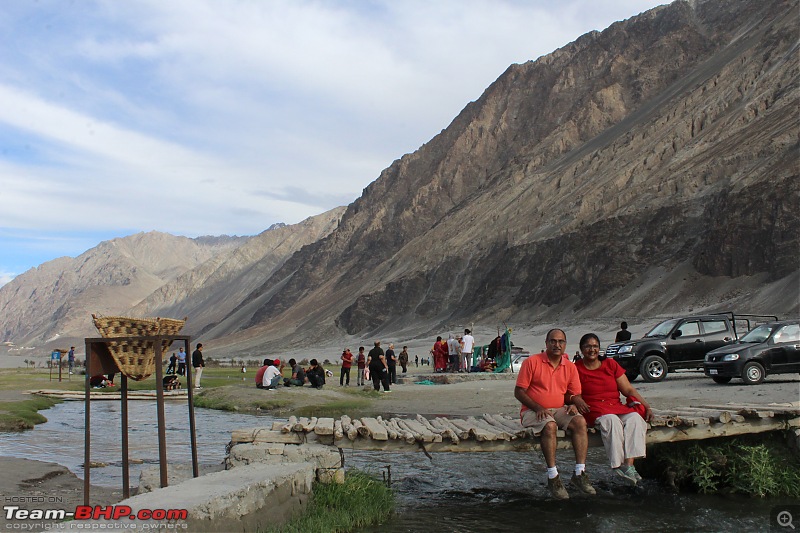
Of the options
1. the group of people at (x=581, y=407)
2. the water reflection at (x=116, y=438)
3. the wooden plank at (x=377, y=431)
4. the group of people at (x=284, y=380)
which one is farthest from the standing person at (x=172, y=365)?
the group of people at (x=581, y=407)

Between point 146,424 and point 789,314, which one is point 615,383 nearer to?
point 146,424

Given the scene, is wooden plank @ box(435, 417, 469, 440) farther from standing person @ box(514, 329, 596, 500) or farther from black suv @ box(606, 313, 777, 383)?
black suv @ box(606, 313, 777, 383)

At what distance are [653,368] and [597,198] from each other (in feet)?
182

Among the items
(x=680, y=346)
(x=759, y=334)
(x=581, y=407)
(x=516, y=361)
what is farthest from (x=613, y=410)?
(x=516, y=361)

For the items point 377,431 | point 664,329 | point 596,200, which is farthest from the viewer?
point 596,200

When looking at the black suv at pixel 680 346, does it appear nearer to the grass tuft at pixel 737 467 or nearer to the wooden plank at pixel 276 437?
the grass tuft at pixel 737 467

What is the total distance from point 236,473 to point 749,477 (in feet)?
21.8

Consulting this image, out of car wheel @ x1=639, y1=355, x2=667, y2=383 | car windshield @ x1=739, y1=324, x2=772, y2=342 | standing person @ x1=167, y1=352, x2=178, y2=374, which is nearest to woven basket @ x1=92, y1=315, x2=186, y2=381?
car windshield @ x1=739, y1=324, x2=772, y2=342

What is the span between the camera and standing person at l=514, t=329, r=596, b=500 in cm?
959

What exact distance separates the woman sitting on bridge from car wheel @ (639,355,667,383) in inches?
504

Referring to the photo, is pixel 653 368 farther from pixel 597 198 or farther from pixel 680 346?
pixel 597 198

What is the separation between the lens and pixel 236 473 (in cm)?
845

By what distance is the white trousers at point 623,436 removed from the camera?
9.57m

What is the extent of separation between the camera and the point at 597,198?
75562mm
